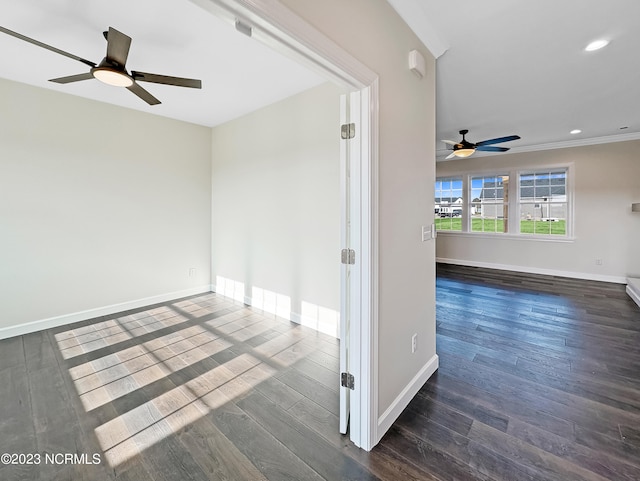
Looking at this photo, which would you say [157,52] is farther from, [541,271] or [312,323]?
[541,271]

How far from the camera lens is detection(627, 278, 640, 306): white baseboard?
13.8 ft

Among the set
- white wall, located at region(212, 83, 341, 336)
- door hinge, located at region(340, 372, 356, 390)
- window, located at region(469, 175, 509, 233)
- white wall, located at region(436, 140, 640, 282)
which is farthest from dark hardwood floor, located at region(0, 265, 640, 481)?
window, located at region(469, 175, 509, 233)

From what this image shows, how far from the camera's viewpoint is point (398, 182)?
187cm

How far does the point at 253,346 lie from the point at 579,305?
456 cm

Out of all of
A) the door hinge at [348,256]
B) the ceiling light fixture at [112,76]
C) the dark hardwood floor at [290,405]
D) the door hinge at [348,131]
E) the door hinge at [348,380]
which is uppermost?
the ceiling light fixture at [112,76]

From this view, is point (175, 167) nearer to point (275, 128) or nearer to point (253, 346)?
point (275, 128)

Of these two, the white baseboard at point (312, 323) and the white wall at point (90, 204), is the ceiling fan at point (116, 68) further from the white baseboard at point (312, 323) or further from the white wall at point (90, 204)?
the white baseboard at point (312, 323)

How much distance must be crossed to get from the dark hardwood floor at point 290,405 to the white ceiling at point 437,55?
105 inches

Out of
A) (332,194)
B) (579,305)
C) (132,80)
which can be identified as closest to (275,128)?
(332,194)

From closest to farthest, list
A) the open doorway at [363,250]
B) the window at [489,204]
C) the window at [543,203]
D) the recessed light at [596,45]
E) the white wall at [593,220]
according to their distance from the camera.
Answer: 1. the open doorway at [363,250]
2. the recessed light at [596,45]
3. the white wall at [593,220]
4. the window at [543,203]
5. the window at [489,204]

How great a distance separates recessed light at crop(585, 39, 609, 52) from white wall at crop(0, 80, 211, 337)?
4687 mm

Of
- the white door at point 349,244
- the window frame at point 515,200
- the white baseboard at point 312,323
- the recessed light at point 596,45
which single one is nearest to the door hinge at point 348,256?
the white door at point 349,244

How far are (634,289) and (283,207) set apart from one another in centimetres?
545

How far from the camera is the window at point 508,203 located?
5981mm
